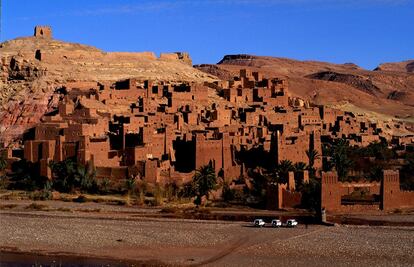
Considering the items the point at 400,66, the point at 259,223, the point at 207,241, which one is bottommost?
the point at 207,241

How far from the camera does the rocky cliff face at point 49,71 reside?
52375 millimetres

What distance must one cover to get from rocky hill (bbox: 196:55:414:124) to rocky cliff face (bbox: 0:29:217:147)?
58.2 feet

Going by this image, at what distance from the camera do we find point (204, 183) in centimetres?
3828

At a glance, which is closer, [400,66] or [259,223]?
[259,223]

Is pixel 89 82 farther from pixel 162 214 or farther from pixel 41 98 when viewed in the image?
pixel 162 214

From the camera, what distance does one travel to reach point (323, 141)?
48.2 metres

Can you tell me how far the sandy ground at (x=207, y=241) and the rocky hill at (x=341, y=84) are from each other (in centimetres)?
4059

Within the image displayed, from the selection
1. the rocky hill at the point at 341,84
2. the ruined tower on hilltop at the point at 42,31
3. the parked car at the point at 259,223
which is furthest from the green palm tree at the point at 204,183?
the rocky hill at the point at 341,84

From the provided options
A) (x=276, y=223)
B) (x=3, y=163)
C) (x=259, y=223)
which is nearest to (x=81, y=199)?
(x=3, y=163)

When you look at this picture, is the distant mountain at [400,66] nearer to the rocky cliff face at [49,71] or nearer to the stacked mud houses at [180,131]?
the rocky cliff face at [49,71]

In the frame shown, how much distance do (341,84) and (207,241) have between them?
70058mm

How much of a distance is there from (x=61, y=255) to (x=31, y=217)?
8.21m

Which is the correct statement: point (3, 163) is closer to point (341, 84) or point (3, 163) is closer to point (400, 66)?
point (341, 84)

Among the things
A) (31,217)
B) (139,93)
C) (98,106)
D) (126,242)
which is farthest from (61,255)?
(139,93)
